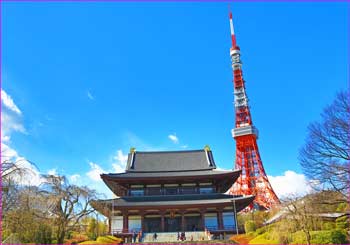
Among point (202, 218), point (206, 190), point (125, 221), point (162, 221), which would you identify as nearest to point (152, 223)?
point (162, 221)

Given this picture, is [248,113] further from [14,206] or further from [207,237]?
[14,206]

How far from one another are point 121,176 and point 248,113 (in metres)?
36.8

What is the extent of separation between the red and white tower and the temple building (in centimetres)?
1936

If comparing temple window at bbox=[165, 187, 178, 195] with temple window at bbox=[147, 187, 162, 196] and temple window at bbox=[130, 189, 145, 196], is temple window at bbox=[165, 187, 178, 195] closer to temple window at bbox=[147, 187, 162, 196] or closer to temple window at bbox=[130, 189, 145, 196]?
temple window at bbox=[147, 187, 162, 196]

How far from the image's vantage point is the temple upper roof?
118 feet

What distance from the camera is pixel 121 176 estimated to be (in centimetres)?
3139

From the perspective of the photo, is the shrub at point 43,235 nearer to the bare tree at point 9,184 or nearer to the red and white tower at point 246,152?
the bare tree at point 9,184

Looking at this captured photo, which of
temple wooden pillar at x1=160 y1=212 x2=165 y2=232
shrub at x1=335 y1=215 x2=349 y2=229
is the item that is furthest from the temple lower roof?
shrub at x1=335 y1=215 x2=349 y2=229

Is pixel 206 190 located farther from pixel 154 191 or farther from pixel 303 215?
pixel 303 215

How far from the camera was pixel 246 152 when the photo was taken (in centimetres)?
5728

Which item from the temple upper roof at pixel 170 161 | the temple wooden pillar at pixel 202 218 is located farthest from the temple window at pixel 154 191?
the temple wooden pillar at pixel 202 218

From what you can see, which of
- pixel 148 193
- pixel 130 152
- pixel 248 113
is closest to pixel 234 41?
pixel 248 113

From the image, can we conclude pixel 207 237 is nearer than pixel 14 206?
No

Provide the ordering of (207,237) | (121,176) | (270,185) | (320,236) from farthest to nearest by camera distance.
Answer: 1. (270,185)
2. (121,176)
3. (207,237)
4. (320,236)
